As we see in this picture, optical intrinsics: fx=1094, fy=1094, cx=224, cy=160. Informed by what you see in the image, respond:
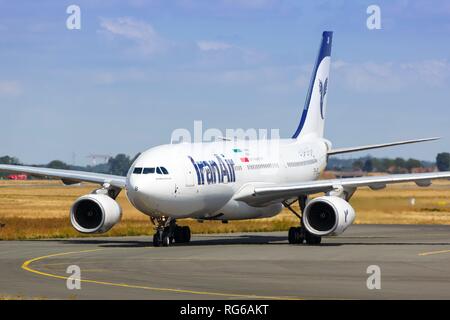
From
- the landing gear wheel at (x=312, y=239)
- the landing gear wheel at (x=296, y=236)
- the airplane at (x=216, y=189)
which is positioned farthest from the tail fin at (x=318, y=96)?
the landing gear wheel at (x=312, y=239)

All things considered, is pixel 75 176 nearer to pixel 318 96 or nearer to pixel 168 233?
pixel 168 233


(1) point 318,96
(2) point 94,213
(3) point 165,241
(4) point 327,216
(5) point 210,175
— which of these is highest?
(1) point 318,96

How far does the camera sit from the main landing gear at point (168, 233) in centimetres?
3977

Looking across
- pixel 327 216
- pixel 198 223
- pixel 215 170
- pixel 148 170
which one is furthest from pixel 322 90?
pixel 148 170

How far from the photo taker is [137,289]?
2442 cm

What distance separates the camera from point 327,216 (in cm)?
4153

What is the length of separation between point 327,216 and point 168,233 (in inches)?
239

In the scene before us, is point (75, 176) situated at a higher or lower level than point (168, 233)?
higher

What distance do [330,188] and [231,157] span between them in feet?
14.1

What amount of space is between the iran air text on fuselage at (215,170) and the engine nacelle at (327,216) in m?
3.41

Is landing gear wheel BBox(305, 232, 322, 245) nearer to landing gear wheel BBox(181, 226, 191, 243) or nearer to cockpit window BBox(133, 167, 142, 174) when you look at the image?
landing gear wheel BBox(181, 226, 191, 243)

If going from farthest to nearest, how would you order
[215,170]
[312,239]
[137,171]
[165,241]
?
[312,239] < [215,170] < [165,241] < [137,171]

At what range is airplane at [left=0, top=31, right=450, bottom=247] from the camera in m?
38.3
